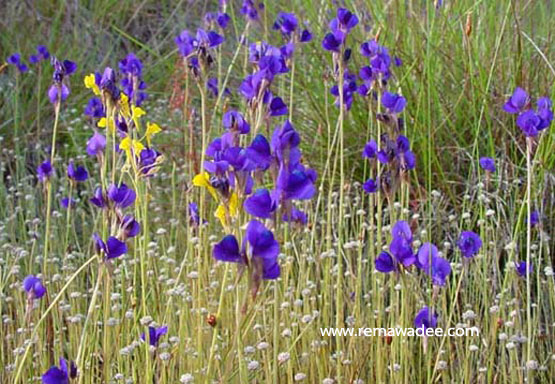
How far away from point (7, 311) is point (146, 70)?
2368mm

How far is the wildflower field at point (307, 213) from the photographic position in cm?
160

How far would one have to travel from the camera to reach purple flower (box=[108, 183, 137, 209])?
5.19 feet

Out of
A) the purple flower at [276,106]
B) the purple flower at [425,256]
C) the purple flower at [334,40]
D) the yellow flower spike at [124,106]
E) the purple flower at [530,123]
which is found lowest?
the purple flower at [425,256]

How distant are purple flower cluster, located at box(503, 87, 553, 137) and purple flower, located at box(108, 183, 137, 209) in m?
0.76

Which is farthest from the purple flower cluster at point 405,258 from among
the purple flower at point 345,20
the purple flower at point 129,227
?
the purple flower at point 345,20

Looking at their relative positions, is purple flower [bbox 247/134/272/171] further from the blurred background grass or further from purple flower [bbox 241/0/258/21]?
purple flower [bbox 241/0/258/21]

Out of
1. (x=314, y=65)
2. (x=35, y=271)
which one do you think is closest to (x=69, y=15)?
(x=314, y=65)

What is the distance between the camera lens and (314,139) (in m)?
3.23

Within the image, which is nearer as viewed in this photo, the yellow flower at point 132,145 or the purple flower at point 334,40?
the yellow flower at point 132,145

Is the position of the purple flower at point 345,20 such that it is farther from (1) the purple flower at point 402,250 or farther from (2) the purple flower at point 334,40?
(1) the purple flower at point 402,250

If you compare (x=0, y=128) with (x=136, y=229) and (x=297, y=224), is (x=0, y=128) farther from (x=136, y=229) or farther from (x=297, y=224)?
(x=136, y=229)

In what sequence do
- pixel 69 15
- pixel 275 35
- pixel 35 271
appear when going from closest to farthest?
pixel 35 271, pixel 275 35, pixel 69 15

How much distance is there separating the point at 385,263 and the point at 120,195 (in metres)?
0.48

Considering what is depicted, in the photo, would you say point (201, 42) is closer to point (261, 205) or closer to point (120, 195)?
point (120, 195)
